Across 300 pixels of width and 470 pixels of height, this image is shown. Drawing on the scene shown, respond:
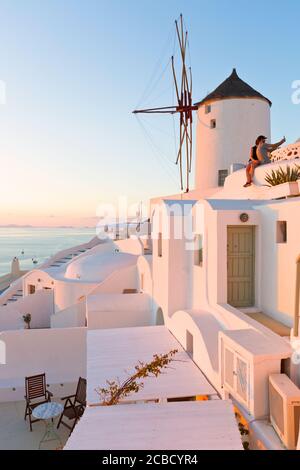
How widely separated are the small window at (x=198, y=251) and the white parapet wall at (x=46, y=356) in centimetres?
650

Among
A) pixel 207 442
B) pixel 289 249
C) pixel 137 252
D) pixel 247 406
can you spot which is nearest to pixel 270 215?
pixel 289 249

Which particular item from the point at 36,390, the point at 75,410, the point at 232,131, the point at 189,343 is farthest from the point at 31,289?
the point at 189,343

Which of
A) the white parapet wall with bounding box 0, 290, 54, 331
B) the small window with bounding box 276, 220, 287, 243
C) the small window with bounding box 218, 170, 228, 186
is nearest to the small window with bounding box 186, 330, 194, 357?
the small window with bounding box 276, 220, 287, 243

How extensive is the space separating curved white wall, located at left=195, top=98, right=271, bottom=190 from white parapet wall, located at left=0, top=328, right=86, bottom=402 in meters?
13.1

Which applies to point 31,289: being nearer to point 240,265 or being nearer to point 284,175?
point 240,265

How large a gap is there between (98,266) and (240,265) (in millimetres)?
13067

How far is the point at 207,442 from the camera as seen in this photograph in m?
5.25

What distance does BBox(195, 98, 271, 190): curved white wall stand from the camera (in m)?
21.5

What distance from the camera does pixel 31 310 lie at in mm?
22109

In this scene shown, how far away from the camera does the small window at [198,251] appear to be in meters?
10.7

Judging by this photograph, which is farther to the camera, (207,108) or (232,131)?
(207,108)

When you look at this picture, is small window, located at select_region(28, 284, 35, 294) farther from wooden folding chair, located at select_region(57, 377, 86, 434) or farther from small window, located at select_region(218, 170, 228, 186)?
small window, located at select_region(218, 170, 228, 186)

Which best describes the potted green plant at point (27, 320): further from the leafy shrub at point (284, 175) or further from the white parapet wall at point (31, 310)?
Result: the leafy shrub at point (284, 175)

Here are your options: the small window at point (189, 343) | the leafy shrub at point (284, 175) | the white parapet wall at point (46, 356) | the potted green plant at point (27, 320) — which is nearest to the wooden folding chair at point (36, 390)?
the white parapet wall at point (46, 356)
